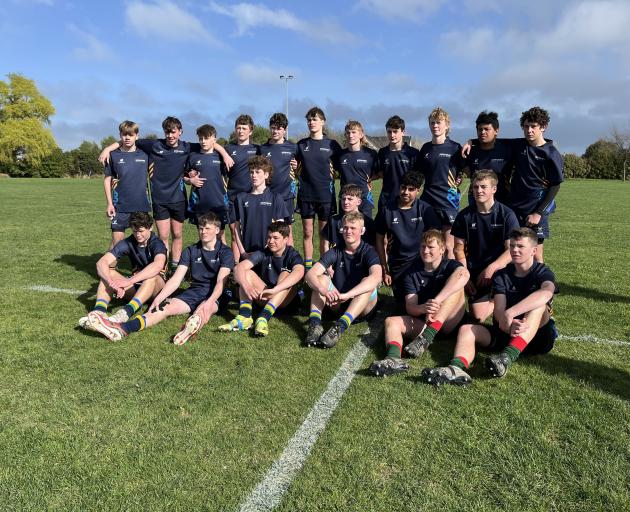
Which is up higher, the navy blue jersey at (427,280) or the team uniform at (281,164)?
the team uniform at (281,164)

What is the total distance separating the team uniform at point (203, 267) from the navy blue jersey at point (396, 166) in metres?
1.99

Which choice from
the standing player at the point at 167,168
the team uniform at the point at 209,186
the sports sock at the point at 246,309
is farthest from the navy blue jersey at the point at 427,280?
the standing player at the point at 167,168

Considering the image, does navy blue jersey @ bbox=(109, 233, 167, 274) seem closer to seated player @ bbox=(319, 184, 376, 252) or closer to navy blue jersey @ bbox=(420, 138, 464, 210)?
seated player @ bbox=(319, 184, 376, 252)

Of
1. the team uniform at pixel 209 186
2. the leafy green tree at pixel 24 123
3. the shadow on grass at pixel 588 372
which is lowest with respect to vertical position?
the shadow on grass at pixel 588 372

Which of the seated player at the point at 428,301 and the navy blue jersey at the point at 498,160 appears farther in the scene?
the navy blue jersey at the point at 498,160

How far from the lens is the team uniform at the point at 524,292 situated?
3.91 metres

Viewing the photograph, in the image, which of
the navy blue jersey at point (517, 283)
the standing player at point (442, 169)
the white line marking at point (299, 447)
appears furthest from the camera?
the standing player at point (442, 169)

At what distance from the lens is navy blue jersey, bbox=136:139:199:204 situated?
6.47 meters

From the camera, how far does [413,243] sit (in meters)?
5.20

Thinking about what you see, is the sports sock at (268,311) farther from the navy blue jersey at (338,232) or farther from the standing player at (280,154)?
the standing player at (280,154)

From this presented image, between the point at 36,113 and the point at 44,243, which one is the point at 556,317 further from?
the point at 36,113

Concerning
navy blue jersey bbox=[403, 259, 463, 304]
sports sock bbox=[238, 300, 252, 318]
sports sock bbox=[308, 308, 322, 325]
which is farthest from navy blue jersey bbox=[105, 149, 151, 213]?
navy blue jersey bbox=[403, 259, 463, 304]

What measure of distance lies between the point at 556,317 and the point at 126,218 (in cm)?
536

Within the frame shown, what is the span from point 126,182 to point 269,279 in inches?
103
